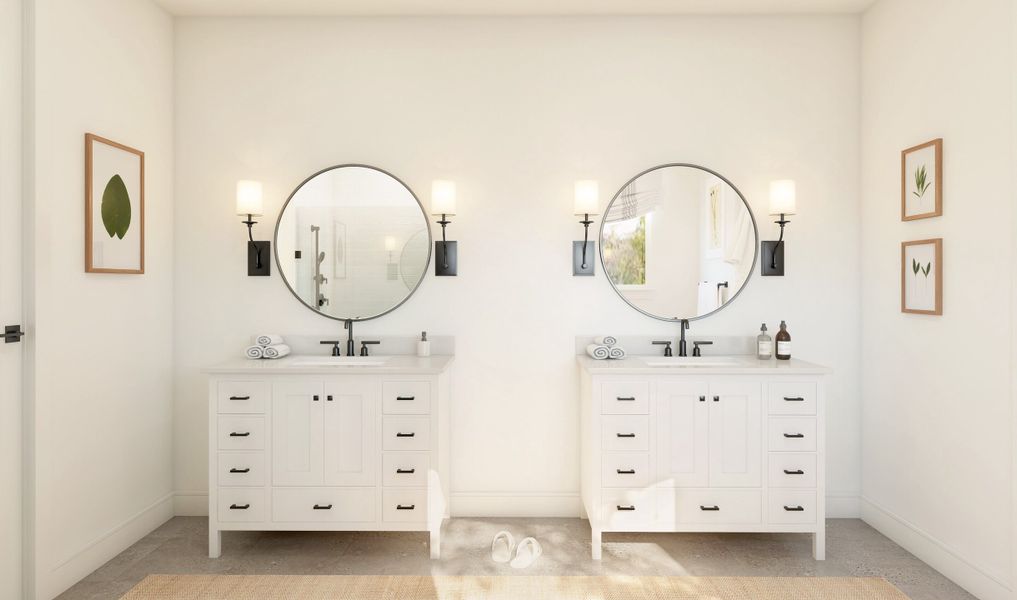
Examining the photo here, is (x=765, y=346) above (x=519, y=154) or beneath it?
beneath

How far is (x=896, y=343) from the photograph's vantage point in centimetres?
295

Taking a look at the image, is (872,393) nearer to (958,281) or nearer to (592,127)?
(958,281)

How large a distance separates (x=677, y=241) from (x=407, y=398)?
5.53ft

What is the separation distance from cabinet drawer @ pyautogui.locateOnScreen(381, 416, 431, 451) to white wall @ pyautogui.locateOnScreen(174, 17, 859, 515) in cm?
57

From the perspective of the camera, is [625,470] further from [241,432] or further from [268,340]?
[268,340]

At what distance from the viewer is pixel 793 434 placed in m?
2.69

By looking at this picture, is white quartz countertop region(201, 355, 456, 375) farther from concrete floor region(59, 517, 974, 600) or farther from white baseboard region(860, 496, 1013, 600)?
white baseboard region(860, 496, 1013, 600)

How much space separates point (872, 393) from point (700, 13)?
89.5 inches

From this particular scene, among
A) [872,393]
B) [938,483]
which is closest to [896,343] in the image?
[872,393]

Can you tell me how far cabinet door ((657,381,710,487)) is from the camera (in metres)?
2.70

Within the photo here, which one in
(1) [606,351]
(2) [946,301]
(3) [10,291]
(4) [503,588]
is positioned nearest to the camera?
(3) [10,291]

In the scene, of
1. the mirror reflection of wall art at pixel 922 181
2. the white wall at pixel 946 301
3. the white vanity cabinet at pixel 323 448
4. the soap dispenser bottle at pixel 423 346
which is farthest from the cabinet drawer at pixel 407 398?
the mirror reflection of wall art at pixel 922 181

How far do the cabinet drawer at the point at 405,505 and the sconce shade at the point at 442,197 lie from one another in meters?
1.42

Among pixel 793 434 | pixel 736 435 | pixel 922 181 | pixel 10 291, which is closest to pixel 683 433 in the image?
pixel 736 435
